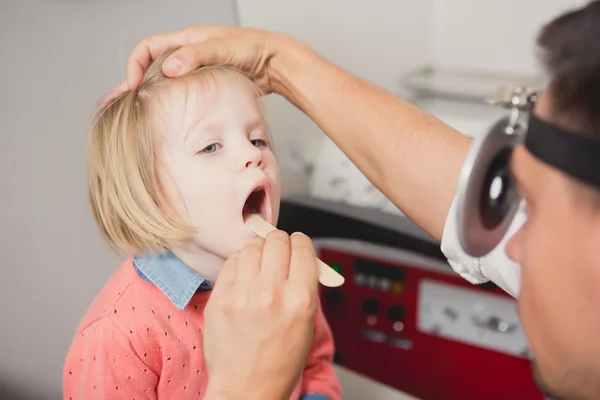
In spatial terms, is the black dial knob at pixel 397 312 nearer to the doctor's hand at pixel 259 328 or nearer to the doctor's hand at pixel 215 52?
the doctor's hand at pixel 215 52

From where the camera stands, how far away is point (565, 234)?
55 centimetres

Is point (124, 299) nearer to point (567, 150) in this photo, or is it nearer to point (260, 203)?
point (260, 203)

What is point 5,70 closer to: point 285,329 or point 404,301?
point 285,329

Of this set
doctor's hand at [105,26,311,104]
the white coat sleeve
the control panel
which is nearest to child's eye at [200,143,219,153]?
doctor's hand at [105,26,311,104]

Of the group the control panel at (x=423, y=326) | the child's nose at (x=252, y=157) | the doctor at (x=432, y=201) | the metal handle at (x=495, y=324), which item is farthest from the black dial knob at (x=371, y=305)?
the child's nose at (x=252, y=157)

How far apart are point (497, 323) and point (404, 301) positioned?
212mm

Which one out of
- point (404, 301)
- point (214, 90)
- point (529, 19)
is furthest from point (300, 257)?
point (529, 19)

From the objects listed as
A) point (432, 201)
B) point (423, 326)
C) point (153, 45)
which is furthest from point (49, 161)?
point (423, 326)

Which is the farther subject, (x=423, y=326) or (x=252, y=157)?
(x=423, y=326)

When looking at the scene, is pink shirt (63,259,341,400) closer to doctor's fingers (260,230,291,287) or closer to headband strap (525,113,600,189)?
doctor's fingers (260,230,291,287)

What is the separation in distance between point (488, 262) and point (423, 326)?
2.10 feet

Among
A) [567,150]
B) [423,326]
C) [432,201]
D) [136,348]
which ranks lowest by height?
[423,326]

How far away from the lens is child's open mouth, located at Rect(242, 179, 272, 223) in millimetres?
796

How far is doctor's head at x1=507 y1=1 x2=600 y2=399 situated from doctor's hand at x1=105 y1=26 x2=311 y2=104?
0.44 meters
